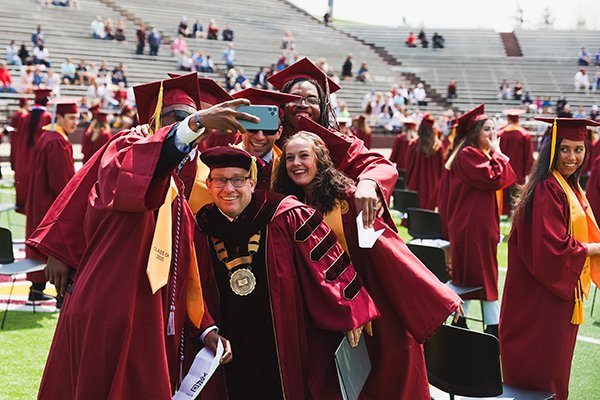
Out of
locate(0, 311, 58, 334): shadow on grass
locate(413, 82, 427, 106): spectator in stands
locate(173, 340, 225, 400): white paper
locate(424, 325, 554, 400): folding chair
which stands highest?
locate(173, 340, 225, 400): white paper

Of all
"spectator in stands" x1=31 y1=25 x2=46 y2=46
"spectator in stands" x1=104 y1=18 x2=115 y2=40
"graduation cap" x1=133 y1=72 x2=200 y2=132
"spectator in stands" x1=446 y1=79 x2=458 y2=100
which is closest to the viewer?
"graduation cap" x1=133 y1=72 x2=200 y2=132

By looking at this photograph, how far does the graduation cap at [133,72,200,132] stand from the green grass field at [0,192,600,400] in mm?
2766

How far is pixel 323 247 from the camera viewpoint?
387 centimetres

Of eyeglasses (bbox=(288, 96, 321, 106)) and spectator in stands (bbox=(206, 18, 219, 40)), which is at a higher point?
spectator in stands (bbox=(206, 18, 219, 40))

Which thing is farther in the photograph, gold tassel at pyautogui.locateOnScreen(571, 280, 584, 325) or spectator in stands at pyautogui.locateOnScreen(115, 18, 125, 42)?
spectator in stands at pyautogui.locateOnScreen(115, 18, 125, 42)

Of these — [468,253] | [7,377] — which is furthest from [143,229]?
[468,253]

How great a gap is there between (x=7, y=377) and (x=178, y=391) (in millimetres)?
2800

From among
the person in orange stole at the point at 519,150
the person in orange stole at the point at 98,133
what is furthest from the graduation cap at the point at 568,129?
the person in orange stole at the point at 98,133

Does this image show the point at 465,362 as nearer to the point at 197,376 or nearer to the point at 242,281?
the point at 242,281

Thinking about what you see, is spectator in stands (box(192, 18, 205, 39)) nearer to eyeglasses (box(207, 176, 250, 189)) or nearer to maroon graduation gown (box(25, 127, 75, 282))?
maroon graduation gown (box(25, 127, 75, 282))

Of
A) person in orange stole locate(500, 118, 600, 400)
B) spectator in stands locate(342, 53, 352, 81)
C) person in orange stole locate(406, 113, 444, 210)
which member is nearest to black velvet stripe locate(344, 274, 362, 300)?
person in orange stole locate(500, 118, 600, 400)

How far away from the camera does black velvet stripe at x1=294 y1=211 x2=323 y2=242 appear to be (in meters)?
3.84

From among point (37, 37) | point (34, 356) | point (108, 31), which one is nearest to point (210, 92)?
point (34, 356)

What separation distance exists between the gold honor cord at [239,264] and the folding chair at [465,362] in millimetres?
1160
